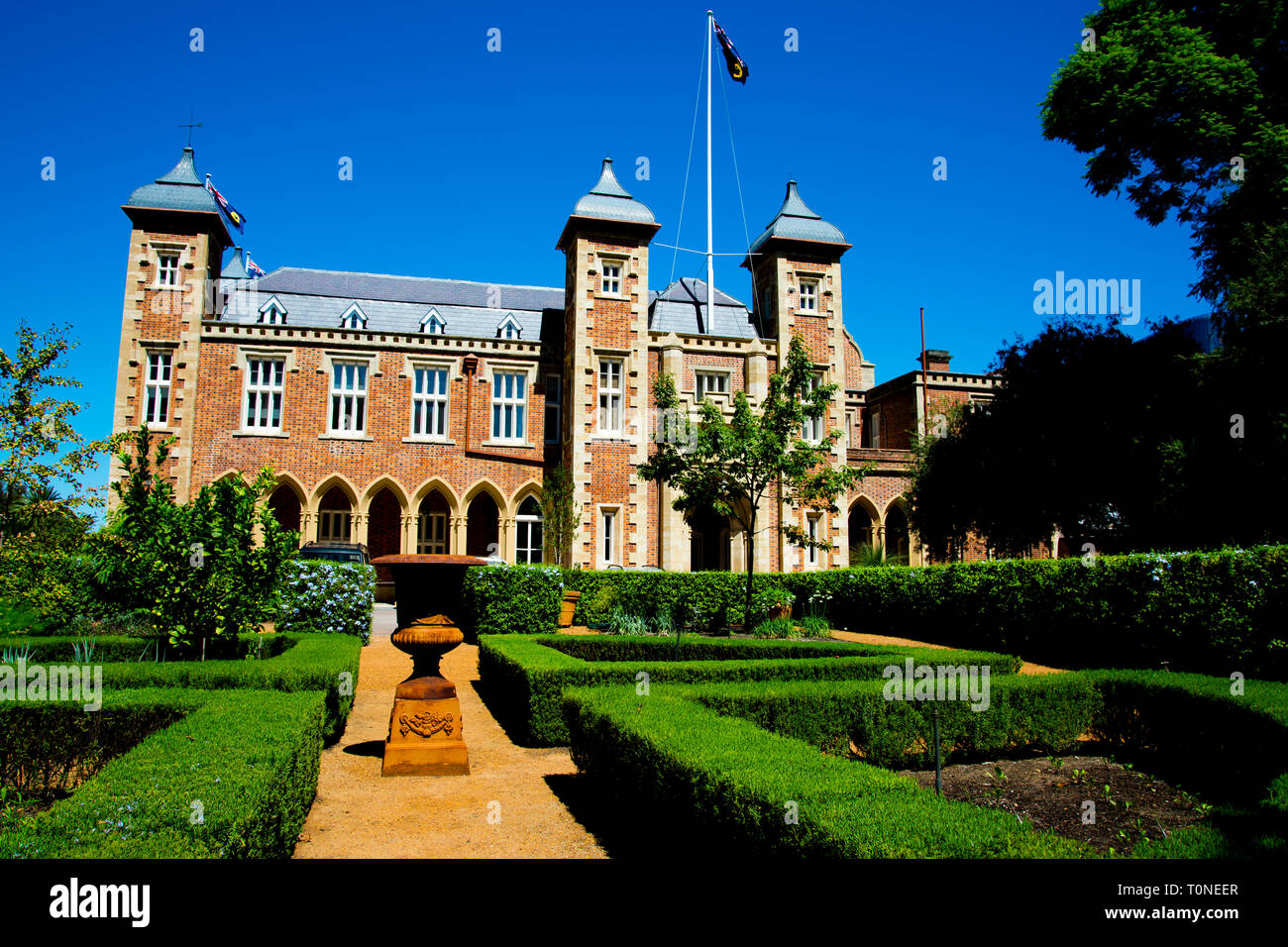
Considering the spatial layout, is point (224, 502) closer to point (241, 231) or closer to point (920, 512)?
point (920, 512)

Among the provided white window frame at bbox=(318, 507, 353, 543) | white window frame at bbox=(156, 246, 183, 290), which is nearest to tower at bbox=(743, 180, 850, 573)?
white window frame at bbox=(318, 507, 353, 543)

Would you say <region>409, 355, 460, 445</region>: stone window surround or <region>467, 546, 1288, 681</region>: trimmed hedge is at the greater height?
<region>409, 355, 460, 445</region>: stone window surround

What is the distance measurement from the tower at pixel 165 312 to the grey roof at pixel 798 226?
1801 cm

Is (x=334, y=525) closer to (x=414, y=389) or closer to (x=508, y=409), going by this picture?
(x=414, y=389)

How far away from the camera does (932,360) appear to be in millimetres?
33531

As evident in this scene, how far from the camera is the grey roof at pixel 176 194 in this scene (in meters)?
26.0

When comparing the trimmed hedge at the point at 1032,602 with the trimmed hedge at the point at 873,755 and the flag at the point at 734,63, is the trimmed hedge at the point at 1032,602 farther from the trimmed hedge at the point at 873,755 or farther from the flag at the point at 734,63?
the flag at the point at 734,63

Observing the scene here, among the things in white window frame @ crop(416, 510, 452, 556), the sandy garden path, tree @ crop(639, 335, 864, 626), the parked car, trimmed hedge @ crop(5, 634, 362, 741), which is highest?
tree @ crop(639, 335, 864, 626)

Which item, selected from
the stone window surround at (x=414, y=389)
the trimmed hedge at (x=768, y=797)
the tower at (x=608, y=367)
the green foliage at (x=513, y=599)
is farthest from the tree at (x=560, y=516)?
the trimmed hedge at (x=768, y=797)

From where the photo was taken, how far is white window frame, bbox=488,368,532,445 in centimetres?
2788

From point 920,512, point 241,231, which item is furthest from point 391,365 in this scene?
point 920,512

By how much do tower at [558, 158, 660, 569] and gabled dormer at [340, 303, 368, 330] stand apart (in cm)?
723

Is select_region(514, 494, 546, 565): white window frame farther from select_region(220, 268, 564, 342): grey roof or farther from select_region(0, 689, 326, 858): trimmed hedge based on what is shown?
select_region(0, 689, 326, 858): trimmed hedge
